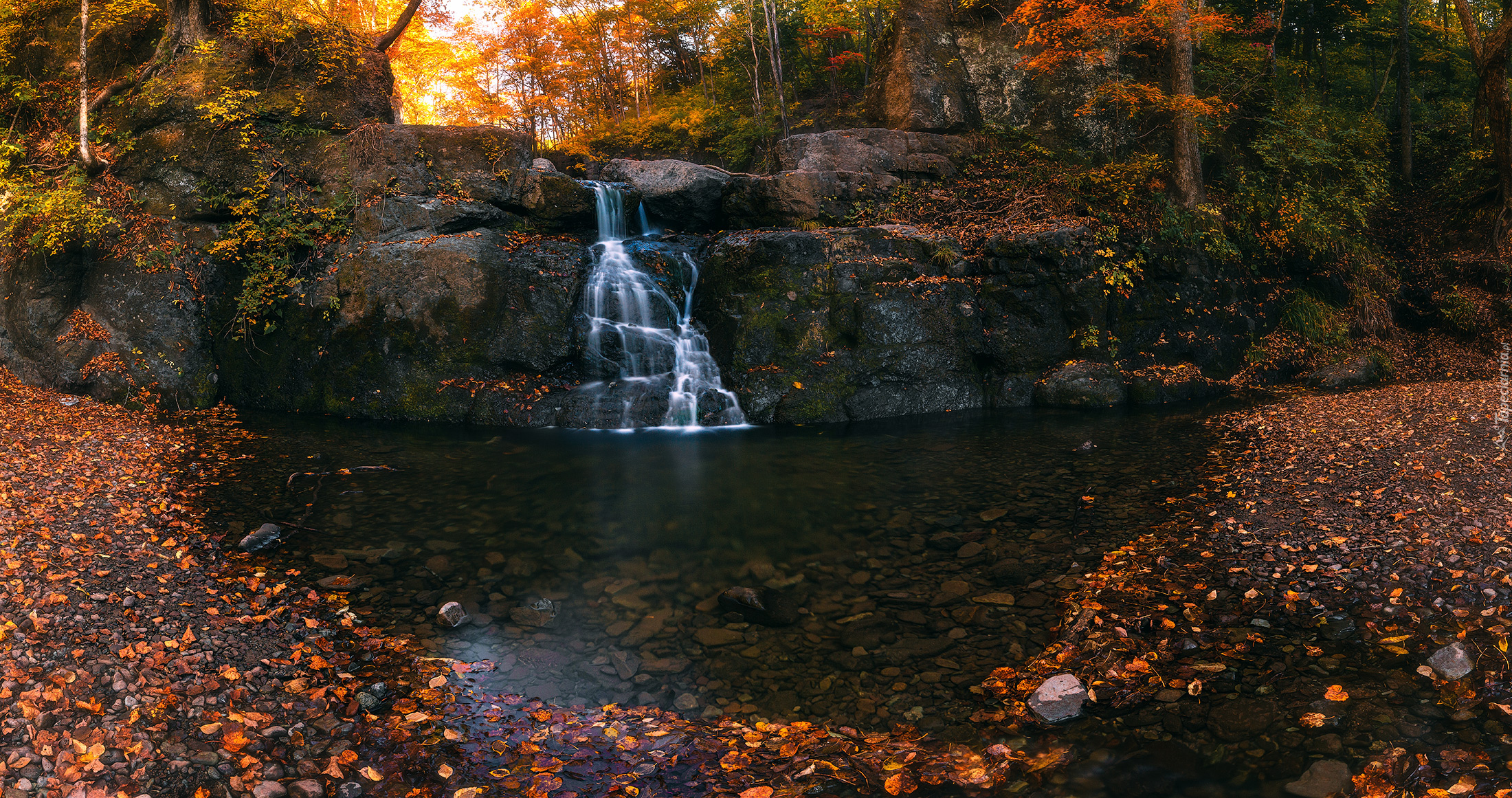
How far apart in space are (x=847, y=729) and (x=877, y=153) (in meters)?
14.4

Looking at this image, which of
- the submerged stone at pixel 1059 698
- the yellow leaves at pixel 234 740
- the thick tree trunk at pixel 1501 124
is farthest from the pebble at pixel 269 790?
the thick tree trunk at pixel 1501 124

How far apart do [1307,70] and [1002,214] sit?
13.0 meters

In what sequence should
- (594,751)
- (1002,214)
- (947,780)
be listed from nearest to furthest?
1. (947,780)
2. (594,751)
3. (1002,214)

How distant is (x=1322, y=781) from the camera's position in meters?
3.11

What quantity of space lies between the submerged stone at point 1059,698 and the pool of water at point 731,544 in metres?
0.40

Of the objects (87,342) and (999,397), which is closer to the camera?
(87,342)

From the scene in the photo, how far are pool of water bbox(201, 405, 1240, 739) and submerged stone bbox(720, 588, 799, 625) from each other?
0.25 feet

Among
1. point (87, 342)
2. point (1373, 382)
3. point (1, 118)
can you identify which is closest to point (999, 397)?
point (1373, 382)

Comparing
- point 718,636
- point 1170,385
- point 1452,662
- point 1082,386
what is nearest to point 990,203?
point 1082,386

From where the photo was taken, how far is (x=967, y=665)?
174 inches

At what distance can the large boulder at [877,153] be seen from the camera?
52.6 feet

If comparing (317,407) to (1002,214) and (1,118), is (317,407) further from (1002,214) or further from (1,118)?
(1002,214)

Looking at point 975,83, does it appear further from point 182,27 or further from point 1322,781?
point 1322,781

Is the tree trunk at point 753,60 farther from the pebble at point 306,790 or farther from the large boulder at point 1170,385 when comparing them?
the pebble at point 306,790
